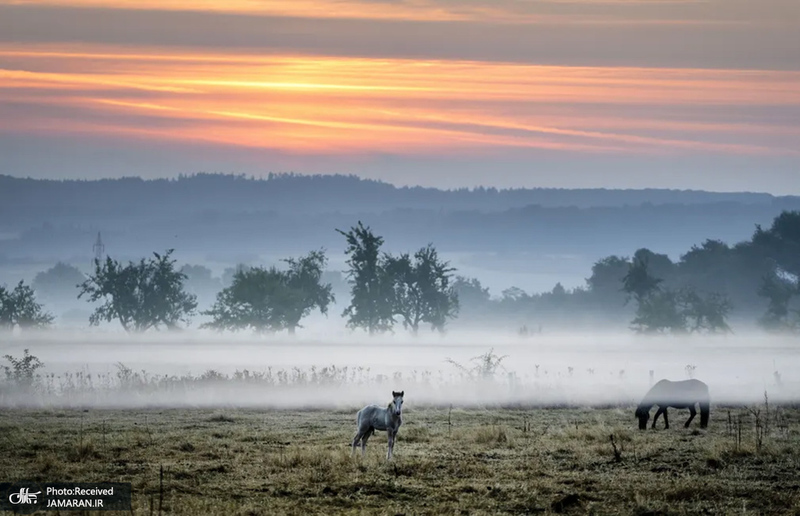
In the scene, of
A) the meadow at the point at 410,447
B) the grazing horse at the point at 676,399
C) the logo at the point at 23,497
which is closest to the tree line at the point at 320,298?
the meadow at the point at 410,447

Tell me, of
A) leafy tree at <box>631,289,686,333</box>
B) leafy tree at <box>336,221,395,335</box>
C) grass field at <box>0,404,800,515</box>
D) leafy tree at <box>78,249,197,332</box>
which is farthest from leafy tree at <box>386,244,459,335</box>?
grass field at <box>0,404,800,515</box>

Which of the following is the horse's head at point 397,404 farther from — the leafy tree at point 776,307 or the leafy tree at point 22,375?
the leafy tree at point 776,307

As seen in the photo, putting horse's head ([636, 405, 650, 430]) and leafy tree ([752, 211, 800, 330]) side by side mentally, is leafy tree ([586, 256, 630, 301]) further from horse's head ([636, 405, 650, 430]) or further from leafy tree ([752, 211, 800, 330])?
horse's head ([636, 405, 650, 430])

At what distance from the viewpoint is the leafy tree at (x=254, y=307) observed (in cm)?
9244

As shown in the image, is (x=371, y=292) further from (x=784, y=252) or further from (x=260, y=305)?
(x=784, y=252)

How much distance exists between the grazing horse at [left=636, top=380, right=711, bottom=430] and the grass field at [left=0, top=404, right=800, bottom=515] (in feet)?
1.87

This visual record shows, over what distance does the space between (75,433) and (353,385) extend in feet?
67.8

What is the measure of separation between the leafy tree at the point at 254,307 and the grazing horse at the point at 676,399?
59294mm

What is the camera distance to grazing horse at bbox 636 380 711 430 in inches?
1348

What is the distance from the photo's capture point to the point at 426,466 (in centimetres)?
2486

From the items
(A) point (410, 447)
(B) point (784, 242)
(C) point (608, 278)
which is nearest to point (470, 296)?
(C) point (608, 278)

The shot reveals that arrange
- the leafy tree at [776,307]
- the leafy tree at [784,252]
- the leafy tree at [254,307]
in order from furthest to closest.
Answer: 1. the leafy tree at [784,252]
2. the leafy tree at [776,307]
3. the leafy tree at [254,307]

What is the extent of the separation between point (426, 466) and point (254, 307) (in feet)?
225

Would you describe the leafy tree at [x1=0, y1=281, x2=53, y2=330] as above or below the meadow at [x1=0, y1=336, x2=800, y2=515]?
above
